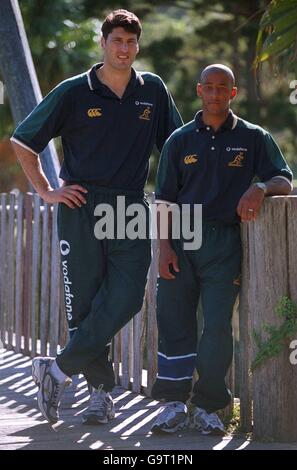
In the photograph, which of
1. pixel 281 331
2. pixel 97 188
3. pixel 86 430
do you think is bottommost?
pixel 86 430

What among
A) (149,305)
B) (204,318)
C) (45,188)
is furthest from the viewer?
(149,305)

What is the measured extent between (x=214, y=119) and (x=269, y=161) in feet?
1.10

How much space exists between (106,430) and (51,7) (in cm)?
1263

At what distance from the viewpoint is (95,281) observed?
20.0 feet

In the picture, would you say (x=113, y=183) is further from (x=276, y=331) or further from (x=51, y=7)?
(x=51, y=7)

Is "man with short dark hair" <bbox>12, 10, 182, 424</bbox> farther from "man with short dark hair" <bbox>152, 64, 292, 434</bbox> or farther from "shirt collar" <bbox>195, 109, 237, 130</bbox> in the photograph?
"shirt collar" <bbox>195, 109, 237, 130</bbox>

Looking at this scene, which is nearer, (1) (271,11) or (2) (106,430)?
(2) (106,430)

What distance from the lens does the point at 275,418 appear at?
5.44 meters

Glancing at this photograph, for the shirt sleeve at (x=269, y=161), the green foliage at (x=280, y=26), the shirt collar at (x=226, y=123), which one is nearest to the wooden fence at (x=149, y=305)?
the shirt sleeve at (x=269, y=161)

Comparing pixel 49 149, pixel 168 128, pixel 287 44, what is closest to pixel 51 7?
pixel 49 149

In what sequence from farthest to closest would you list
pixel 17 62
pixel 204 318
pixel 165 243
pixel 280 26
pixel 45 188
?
pixel 17 62 → pixel 280 26 → pixel 45 188 → pixel 165 243 → pixel 204 318

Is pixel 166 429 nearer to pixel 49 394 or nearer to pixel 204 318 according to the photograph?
pixel 204 318

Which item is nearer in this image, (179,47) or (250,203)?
(250,203)

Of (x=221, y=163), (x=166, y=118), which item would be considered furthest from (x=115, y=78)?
(x=221, y=163)
